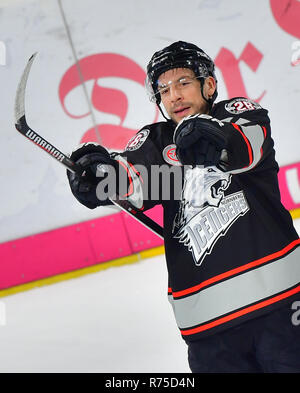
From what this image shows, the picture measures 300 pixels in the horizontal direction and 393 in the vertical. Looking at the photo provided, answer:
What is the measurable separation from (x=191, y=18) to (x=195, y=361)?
244cm

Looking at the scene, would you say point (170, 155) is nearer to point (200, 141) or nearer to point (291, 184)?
point (200, 141)

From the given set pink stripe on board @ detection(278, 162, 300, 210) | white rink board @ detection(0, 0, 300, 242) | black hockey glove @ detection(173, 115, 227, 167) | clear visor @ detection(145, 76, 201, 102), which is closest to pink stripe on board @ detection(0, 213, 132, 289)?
white rink board @ detection(0, 0, 300, 242)

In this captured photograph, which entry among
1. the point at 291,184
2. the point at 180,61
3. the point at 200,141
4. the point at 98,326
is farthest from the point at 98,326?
the point at 291,184

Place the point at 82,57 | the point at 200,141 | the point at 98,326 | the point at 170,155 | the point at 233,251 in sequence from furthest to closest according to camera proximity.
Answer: the point at 82,57, the point at 98,326, the point at 170,155, the point at 233,251, the point at 200,141

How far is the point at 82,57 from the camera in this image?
2949mm

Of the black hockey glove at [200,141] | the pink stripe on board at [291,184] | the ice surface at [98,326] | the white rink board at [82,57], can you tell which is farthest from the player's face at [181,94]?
the pink stripe on board at [291,184]

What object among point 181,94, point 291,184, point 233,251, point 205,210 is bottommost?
point 233,251

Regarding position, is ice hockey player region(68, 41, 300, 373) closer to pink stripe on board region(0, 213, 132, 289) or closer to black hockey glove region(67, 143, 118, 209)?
black hockey glove region(67, 143, 118, 209)

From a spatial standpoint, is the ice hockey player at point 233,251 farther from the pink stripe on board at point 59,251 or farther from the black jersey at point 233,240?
the pink stripe on board at point 59,251

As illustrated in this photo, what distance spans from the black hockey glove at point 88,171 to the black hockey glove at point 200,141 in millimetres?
249

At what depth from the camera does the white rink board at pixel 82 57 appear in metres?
2.88

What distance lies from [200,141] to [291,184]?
7.78ft

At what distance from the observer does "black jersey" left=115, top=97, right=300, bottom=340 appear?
3.24 ft
